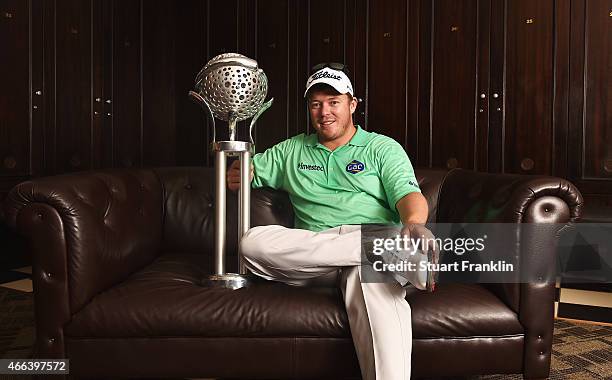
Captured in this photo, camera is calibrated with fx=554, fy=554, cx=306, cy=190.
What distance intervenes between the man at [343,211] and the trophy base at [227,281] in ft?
0.15

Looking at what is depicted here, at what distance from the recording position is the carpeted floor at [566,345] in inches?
70.3

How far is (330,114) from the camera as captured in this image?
1.89m

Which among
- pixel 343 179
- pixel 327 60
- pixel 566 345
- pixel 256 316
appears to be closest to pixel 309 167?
pixel 343 179

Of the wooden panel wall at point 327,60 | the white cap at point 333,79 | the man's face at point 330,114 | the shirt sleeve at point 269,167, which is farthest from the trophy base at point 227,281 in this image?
the wooden panel wall at point 327,60

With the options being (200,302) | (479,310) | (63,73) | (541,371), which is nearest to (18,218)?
(200,302)

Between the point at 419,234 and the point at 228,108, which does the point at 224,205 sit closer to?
the point at 228,108

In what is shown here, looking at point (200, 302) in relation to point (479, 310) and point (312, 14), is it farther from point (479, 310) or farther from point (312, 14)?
point (312, 14)

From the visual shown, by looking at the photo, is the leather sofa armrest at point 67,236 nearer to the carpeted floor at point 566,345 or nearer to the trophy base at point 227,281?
the trophy base at point 227,281

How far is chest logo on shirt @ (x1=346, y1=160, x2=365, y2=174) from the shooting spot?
1842 mm

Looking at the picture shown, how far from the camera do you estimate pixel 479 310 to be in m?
1.49

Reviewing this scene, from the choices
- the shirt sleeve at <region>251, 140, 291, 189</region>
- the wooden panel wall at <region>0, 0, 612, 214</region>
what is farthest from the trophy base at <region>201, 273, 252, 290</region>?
the wooden panel wall at <region>0, 0, 612, 214</region>

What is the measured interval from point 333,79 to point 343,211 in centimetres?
45

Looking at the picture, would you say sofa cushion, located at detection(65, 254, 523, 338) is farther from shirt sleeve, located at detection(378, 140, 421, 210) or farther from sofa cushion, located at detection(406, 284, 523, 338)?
shirt sleeve, located at detection(378, 140, 421, 210)

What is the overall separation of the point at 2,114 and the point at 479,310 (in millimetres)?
2956
